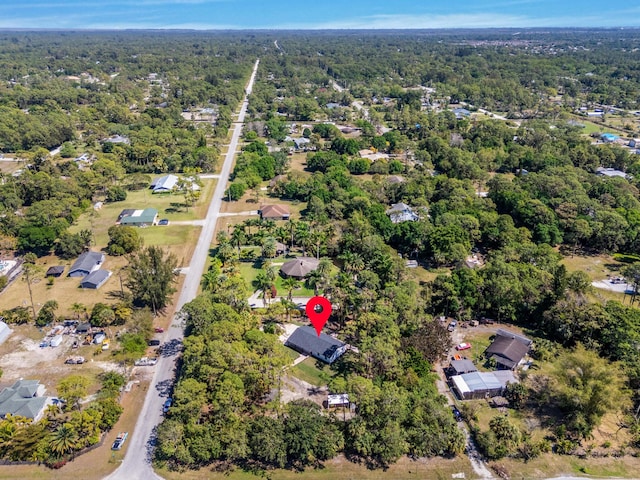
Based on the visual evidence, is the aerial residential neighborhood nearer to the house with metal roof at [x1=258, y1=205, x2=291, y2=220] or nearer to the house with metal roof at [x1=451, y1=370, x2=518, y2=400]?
the house with metal roof at [x1=451, y1=370, x2=518, y2=400]

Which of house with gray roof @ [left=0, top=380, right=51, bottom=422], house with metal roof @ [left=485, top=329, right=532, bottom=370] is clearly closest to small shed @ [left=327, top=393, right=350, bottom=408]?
house with metal roof @ [left=485, top=329, right=532, bottom=370]

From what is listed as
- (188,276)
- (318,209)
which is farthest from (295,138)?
(188,276)

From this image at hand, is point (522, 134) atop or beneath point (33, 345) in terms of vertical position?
atop

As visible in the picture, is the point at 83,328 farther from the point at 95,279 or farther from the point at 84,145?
the point at 84,145

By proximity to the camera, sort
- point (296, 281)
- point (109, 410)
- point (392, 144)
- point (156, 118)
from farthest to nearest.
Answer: point (156, 118), point (392, 144), point (296, 281), point (109, 410)

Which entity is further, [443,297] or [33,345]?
[443,297]

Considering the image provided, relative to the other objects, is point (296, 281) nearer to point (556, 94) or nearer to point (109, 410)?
point (109, 410)

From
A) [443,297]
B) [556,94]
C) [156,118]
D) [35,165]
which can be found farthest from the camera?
[556,94]
